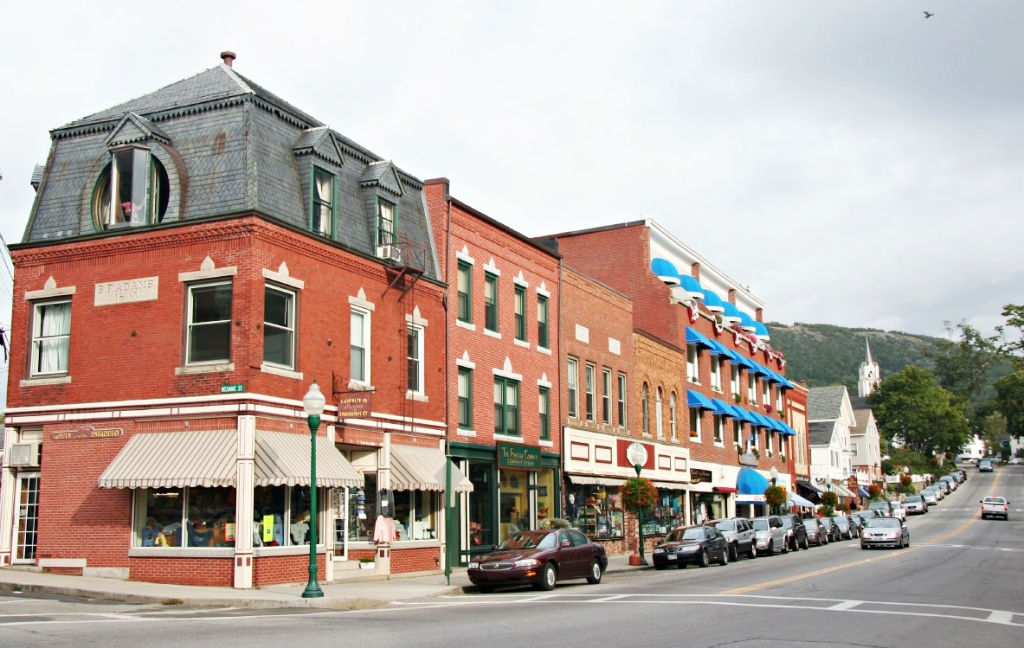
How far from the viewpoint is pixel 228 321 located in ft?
71.2

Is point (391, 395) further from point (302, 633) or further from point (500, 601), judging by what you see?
point (302, 633)

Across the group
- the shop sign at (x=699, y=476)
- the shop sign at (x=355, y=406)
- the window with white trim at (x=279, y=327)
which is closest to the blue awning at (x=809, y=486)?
the shop sign at (x=699, y=476)

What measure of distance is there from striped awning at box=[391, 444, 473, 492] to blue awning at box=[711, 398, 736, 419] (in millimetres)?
25771

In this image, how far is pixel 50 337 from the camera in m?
23.6

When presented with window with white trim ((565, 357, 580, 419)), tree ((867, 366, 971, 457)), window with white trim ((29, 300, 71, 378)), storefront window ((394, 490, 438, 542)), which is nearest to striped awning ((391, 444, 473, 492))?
storefront window ((394, 490, 438, 542))

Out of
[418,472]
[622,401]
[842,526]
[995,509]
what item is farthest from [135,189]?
[995,509]

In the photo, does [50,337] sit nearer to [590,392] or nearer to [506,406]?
[506,406]

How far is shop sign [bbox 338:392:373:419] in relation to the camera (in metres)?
23.5

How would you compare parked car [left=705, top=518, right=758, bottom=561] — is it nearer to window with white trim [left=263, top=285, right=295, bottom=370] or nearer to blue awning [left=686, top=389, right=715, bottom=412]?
blue awning [left=686, top=389, right=715, bottom=412]

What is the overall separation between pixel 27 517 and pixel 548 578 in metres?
12.0

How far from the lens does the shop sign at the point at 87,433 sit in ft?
72.6

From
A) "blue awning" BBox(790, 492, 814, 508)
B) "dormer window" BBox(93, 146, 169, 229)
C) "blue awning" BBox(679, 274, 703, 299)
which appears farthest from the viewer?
"blue awning" BBox(790, 492, 814, 508)

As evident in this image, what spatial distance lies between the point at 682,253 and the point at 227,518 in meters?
36.1

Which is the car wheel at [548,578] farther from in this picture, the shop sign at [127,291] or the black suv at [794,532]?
the black suv at [794,532]
